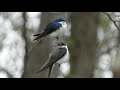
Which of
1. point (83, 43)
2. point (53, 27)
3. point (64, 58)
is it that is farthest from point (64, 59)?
point (83, 43)

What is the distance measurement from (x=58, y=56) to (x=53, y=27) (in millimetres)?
98

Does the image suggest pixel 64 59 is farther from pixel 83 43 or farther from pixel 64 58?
pixel 83 43

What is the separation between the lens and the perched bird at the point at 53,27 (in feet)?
4.70

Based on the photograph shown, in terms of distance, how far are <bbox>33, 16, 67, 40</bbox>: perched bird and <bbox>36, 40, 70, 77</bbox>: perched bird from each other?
0.16 ft

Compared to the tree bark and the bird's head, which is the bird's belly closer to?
the bird's head

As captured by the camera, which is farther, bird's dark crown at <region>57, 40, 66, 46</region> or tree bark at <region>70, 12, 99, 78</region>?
tree bark at <region>70, 12, 99, 78</region>

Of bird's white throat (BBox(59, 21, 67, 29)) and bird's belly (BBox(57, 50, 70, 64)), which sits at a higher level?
bird's white throat (BBox(59, 21, 67, 29))

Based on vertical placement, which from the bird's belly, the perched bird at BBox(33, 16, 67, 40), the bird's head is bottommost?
the bird's belly

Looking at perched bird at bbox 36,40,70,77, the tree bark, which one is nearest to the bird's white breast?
perched bird at bbox 36,40,70,77

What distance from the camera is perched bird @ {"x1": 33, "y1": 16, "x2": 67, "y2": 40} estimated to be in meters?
1.43
